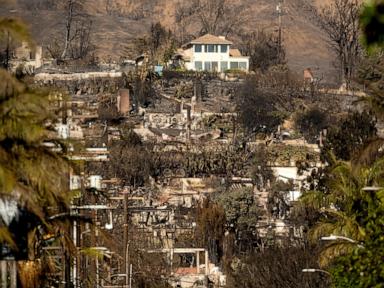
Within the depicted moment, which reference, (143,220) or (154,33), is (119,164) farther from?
(154,33)

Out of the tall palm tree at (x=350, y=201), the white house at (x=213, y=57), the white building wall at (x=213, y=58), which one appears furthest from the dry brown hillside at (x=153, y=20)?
the tall palm tree at (x=350, y=201)

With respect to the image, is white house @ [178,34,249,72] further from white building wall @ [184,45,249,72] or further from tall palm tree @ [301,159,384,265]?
tall palm tree @ [301,159,384,265]

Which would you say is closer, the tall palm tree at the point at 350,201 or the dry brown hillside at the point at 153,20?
the tall palm tree at the point at 350,201

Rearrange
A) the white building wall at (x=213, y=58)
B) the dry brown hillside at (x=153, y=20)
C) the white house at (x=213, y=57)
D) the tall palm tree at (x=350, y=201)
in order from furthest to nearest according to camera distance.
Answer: the dry brown hillside at (x=153, y=20) → the white building wall at (x=213, y=58) → the white house at (x=213, y=57) → the tall palm tree at (x=350, y=201)

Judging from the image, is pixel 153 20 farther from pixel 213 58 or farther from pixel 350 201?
pixel 350 201

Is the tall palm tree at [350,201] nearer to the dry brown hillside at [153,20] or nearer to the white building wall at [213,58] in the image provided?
the white building wall at [213,58]

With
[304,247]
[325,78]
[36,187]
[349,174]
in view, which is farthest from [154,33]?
[36,187]

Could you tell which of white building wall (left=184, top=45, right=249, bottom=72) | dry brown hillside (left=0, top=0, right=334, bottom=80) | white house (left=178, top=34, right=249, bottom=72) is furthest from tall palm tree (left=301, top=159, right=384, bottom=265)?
dry brown hillside (left=0, top=0, right=334, bottom=80)

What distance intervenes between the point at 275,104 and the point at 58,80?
13.9 meters

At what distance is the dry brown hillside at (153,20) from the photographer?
121062 millimetres

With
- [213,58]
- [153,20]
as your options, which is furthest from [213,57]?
[153,20]

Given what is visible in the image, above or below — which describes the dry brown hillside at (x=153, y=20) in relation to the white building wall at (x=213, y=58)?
above

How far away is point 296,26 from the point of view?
13588 cm

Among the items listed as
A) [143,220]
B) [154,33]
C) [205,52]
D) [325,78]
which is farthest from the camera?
[325,78]
